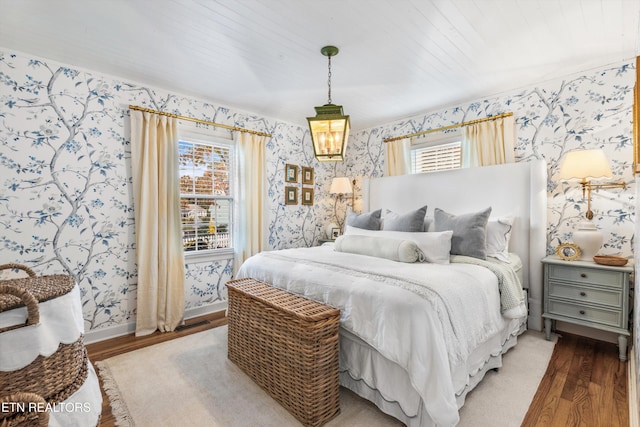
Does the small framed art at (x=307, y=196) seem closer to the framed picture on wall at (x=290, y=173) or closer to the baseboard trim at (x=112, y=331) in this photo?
the framed picture on wall at (x=290, y=173)

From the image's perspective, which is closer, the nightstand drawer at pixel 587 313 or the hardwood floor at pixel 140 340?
the nightstand drawer at pixel 587 313

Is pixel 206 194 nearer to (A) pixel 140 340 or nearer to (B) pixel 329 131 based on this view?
(A) pixel 140 340

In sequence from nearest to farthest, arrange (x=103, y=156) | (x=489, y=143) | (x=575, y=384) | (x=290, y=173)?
(x=575, y=384)
(x=103, y=156)
(x=489, y=143)
(x=290, y=173)

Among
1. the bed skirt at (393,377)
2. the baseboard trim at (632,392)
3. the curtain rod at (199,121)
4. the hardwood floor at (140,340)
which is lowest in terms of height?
the hardwood floor at (140,340)

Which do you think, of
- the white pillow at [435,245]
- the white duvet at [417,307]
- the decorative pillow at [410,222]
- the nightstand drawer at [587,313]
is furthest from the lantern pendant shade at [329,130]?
the nightstand drawer at [587,313]

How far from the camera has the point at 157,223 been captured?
296 centimetres

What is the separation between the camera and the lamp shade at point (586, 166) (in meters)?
2.36

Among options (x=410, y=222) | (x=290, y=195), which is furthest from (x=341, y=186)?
(x=410, y=222)

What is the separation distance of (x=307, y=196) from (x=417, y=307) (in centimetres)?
310

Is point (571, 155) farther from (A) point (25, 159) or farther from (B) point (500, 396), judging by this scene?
(A) point (25, 159)

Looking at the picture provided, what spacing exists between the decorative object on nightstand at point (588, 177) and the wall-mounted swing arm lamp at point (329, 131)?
77.0 inches

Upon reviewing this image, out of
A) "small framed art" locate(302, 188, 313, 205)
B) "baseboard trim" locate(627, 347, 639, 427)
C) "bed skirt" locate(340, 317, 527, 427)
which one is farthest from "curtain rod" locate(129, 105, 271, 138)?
"baseboard trim" locate(627, 347, 639, 427)

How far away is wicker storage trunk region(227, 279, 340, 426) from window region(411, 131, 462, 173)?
2678 mm

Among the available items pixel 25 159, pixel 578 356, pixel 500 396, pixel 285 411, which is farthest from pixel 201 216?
pixel 578 356
